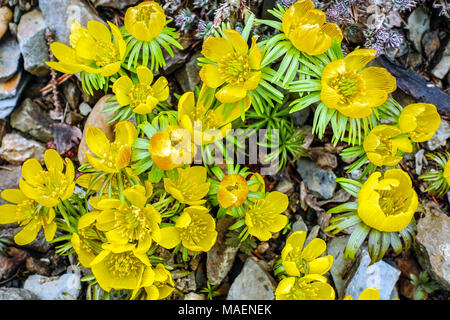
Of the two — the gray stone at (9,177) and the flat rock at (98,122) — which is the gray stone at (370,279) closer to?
the flat rock at (98,122)

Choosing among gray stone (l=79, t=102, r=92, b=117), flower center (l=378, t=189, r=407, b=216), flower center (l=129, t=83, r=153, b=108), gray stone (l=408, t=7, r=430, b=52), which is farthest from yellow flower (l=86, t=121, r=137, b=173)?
gray stone (l=408, t=7, r=430, b=52)

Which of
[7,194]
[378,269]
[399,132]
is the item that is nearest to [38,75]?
[7,194]

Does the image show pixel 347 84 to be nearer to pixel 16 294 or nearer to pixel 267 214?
pixel 267 214

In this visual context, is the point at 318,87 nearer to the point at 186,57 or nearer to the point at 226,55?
the point at 226,55

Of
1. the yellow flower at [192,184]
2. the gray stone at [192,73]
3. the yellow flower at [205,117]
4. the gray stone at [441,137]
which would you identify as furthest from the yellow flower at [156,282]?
the gray stone at [441,137]

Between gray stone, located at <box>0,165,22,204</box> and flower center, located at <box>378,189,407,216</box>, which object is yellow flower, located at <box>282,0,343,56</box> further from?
gray stone, located at <box>0,165,22,204</box>

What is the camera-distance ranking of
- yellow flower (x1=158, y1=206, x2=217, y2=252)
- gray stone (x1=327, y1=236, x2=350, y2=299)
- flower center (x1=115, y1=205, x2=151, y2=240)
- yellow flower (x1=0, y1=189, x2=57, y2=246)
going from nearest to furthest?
1. flower center (x1=115, y1=205, x2=151, y2=240)
2. yellow flower (x1=158, y1=206, x2=217, y2=252)
3. yellow flower (x1=0, y1=189, x2=57, y2=246)
4. gray stone (x1=327, y1=236, x2=350, y2=299)
